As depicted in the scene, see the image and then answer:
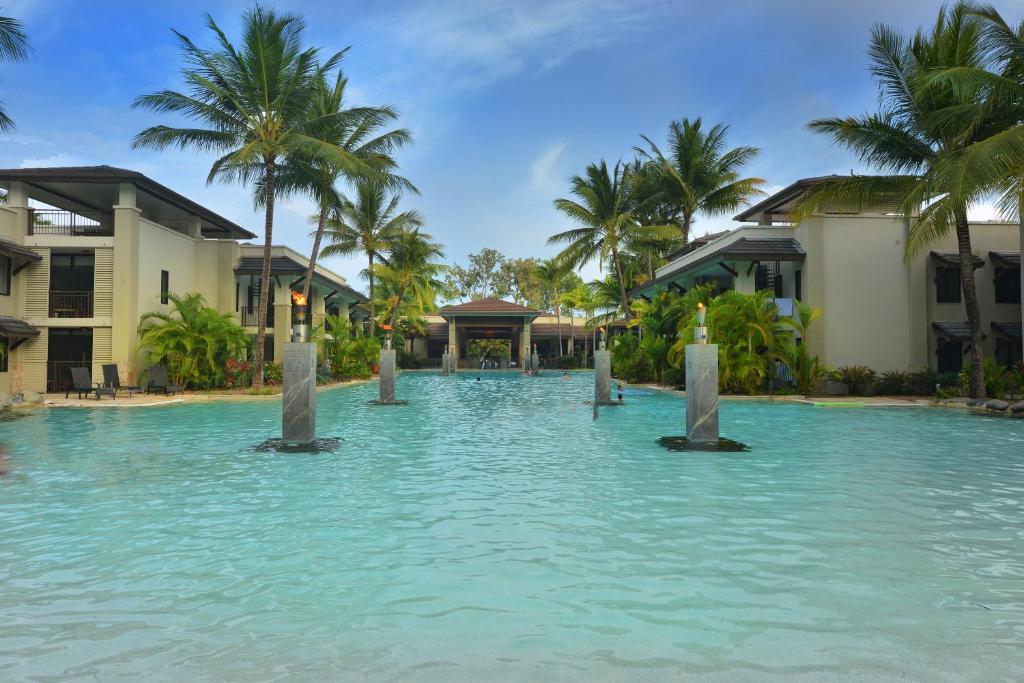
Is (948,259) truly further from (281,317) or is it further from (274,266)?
(281,317)

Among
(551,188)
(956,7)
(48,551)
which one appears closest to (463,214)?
(551,188)

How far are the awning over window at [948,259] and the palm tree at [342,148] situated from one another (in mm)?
19557

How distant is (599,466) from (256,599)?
5.82 metres

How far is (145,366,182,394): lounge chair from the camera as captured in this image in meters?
21.8

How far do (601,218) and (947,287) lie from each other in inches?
577

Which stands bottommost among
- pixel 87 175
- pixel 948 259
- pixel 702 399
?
pixel 702 399

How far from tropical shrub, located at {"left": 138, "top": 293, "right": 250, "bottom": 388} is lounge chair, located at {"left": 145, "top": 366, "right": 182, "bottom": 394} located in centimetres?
49

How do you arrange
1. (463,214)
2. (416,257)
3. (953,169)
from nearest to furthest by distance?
(953,169) → (416,257) → (463,214)

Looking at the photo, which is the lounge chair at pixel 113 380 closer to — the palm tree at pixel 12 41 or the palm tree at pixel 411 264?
the palm tree at pixel 12 41

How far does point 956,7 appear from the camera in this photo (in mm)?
17938

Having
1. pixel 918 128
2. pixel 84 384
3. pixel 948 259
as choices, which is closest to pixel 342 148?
pixel 84 384

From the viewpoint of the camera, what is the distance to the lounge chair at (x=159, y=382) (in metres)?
21.8

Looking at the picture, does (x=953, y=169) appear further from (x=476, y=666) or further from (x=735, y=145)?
(x=735, y=145)

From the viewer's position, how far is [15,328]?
69.3 ft
